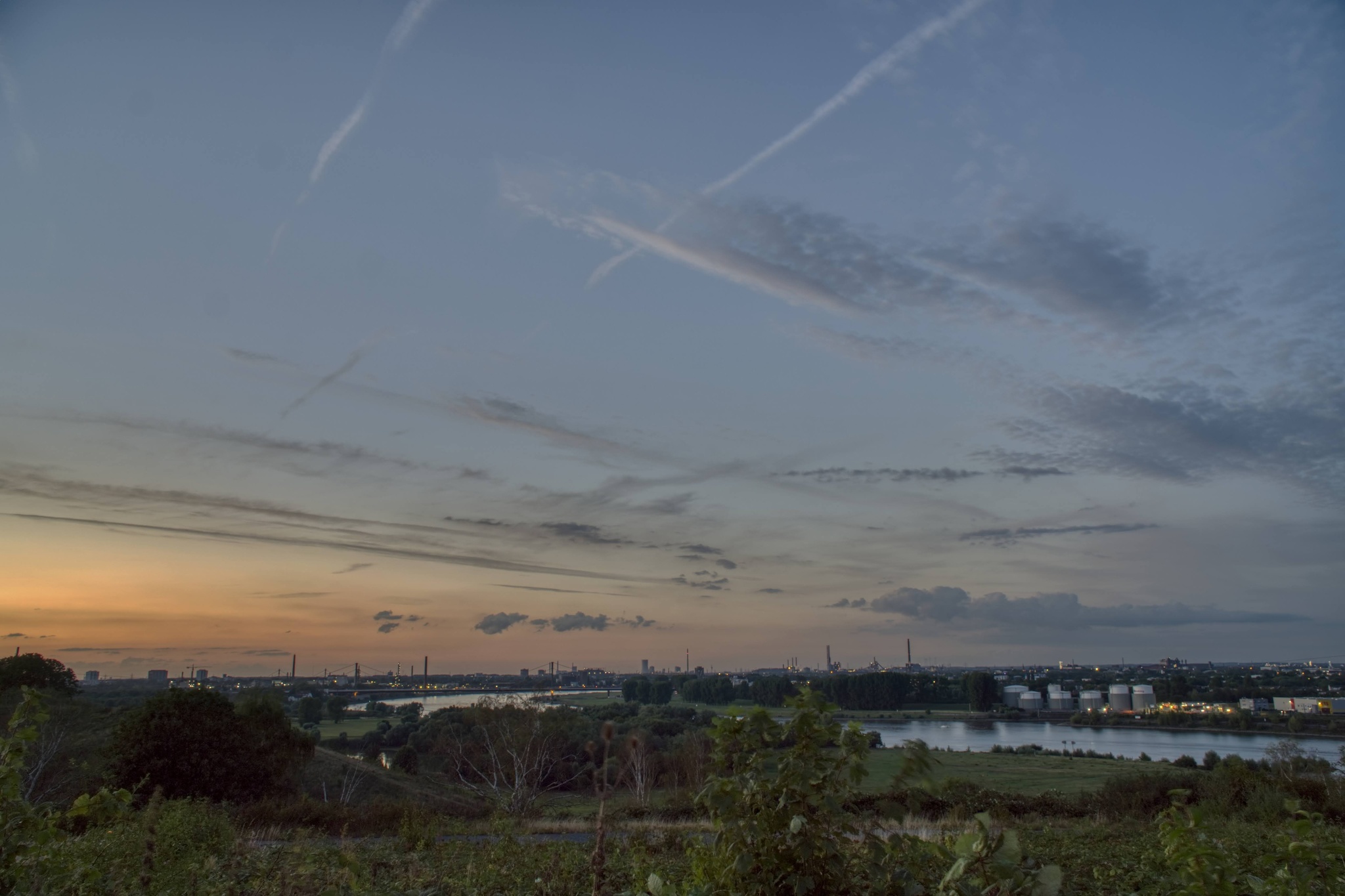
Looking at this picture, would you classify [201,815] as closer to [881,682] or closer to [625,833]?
[625,833]

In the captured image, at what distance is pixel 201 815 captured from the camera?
16.0 meters

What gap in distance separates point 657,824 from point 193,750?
1835cm

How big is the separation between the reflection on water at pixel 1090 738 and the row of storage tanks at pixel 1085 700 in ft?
→ 57.7

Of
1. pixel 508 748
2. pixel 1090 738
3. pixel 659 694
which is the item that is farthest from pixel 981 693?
pixel 508 748

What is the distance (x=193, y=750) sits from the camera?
1155 inches

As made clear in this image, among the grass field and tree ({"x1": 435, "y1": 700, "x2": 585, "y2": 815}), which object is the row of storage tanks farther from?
tree ({"x1": 435, "y1": 700, "x2": 585, "y2": 815})

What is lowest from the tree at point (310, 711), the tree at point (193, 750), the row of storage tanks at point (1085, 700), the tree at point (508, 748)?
the row of storage tanks at point (1085, 700)

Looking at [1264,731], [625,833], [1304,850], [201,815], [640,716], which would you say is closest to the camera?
[1304,850]

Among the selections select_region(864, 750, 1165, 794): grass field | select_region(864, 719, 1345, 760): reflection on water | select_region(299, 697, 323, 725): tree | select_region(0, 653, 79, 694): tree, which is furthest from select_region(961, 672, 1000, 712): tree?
select_region(0, 653, 79, 694): tree

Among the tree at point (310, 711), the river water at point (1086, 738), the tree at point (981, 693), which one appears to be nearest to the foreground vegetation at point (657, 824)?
the river water at point (1086, 738)

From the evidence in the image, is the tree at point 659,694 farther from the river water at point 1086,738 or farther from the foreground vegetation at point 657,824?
the foreground vegetation at point 657,824

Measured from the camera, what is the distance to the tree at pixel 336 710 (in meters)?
96.9

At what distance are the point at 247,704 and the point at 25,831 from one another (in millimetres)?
36087

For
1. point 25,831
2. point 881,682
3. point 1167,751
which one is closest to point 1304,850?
point 25,831
